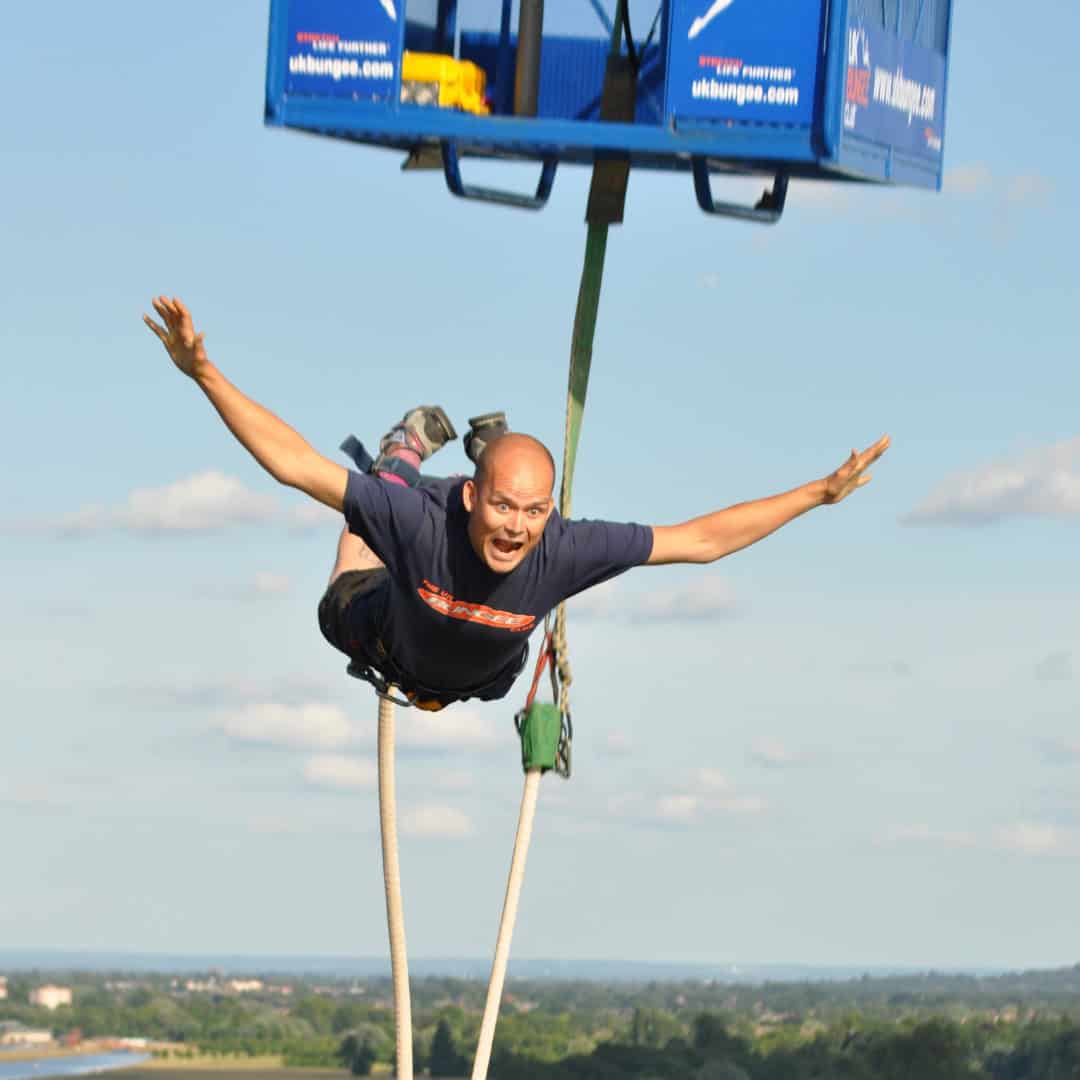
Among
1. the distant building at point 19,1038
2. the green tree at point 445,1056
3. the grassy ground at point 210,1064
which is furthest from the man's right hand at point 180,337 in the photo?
the distant building at point 19,1038

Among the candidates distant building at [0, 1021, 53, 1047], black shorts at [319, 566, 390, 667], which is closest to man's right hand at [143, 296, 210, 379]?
black shorts at [319, 566, 390, 667]

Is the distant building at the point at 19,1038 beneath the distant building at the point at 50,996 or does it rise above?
beneath

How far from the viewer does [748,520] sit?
1045cm

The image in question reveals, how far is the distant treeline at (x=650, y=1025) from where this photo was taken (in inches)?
4734

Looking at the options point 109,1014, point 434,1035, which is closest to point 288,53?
point 434,1035

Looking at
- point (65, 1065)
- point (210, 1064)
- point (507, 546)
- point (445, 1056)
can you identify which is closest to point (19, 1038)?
point (65, 1065)

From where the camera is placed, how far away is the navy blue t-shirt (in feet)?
33.1

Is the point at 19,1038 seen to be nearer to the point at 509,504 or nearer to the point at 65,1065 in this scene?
the point at 65,1065

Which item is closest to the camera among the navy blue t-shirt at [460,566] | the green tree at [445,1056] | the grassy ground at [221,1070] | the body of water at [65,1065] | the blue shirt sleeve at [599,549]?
the navy blue t-shirt at [460,566]

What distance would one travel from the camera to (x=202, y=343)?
29.8 feet

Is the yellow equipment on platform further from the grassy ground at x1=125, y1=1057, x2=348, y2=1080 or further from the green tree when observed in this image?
the grassy ground at x1=125, y1=1057, x2=348, y2=1080

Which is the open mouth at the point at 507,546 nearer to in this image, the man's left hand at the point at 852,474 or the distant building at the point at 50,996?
the man's left hand at the point at 852,474

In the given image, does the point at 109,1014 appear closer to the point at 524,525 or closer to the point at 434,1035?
the point at 434,1035

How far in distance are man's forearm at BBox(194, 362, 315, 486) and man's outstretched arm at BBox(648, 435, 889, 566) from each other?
5.49 ft
